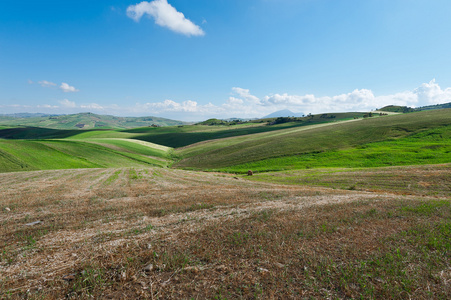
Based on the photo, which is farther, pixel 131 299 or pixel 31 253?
pixel 31 253

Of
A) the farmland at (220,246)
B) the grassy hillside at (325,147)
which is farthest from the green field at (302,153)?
the farmland at (220,246)

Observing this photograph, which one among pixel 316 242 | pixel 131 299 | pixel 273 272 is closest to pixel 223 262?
pixel 273 272

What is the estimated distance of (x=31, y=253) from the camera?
31.9 feet

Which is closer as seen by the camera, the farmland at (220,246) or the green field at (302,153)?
the farmland at (220,246)

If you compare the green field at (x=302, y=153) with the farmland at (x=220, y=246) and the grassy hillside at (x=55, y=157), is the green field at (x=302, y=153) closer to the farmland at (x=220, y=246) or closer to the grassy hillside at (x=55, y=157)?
the grassy hillside at (x=55, y=157)

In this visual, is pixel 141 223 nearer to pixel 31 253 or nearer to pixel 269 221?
pixel 31 253

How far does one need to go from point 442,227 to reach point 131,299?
1728 cm

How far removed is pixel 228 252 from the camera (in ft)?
31.8

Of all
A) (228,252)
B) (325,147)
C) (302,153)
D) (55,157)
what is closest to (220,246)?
(228,252)

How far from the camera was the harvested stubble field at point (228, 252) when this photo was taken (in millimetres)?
7246

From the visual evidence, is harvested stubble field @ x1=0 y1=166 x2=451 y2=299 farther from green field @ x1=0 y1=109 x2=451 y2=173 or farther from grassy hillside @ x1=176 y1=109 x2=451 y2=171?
grassy hillside @ x1=176 y1=109 x2=451 y2=171

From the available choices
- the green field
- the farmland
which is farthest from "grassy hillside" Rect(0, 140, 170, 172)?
the farmland

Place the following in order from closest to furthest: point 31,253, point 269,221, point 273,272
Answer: point 273,272, point 31,253, point 269,221

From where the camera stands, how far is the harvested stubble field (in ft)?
23.8
